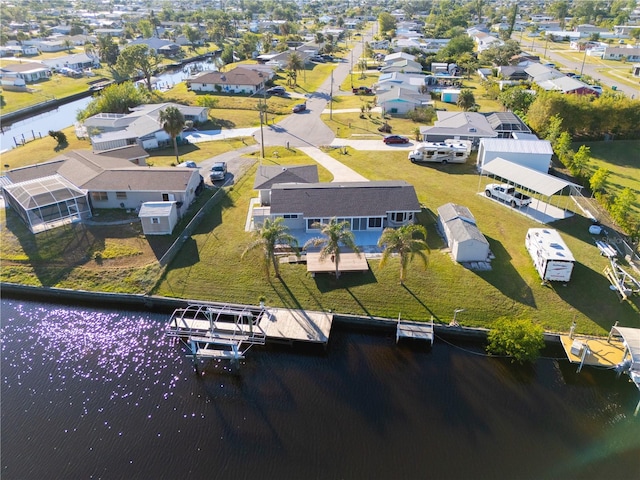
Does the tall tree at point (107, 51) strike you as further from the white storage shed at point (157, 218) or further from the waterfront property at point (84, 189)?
the white storage shed at point (157, 218)

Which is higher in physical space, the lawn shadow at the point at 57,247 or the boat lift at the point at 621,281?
the boat lift at the point at 621,281

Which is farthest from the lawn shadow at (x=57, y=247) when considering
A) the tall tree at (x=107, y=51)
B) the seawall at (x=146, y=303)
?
the tall tree at (x=107, y=51)

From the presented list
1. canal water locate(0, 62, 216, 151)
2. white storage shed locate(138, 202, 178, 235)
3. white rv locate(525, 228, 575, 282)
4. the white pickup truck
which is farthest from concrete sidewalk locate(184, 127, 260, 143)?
white rv locate(525, 228, 575, 282)

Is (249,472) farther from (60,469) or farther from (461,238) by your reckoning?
(461,238)

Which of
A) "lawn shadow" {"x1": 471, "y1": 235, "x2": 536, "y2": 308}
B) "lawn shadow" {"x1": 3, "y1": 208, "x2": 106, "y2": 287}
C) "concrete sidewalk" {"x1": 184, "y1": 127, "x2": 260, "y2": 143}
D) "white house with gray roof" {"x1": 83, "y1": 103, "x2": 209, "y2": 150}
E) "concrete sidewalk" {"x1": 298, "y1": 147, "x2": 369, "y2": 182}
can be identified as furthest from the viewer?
"concrete sidewalk" {"x1": 184, "y1": 127, "x2": 260, "y2": 143}

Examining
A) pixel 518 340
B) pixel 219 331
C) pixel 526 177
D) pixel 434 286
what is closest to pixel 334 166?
pixel 526 177

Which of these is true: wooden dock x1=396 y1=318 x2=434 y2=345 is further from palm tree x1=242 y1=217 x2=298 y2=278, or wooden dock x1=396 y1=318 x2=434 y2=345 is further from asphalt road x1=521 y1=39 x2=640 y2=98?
asphalt road x1=521 y1=39 x2=640 y2=98
